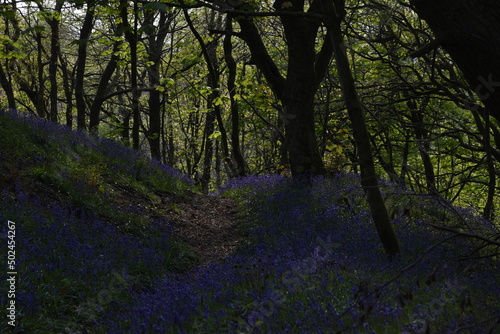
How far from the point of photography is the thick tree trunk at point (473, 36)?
9.41ft

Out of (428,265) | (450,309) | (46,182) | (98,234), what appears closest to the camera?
(450,309)

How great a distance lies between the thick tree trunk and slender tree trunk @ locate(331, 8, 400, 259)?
2.11 meters

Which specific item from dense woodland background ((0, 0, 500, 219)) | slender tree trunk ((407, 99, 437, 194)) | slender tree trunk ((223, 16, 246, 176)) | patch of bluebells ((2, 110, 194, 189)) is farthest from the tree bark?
slender tree trunk ((223, 16, 246, 176))

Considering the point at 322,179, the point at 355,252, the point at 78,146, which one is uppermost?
the point at 78,146

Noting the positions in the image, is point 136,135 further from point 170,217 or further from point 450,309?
point 450,309

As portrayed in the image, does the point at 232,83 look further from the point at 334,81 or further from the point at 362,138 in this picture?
the point at 362,138

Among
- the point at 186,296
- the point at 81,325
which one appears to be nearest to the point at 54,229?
the point at 81,325

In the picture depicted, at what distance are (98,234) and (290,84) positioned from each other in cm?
568

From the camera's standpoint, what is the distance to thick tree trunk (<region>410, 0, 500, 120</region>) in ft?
9.41

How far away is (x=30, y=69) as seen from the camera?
81.6 feet

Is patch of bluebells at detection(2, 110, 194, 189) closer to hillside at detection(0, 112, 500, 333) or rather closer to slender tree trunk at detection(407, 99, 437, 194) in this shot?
hillside at detection(0, 112, 500, 333)

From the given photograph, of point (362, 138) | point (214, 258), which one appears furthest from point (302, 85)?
point (362, 138)

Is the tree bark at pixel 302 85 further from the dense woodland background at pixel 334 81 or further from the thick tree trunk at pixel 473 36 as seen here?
the thick tree trunk at pixel 473 36

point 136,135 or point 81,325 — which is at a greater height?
point 136,135
